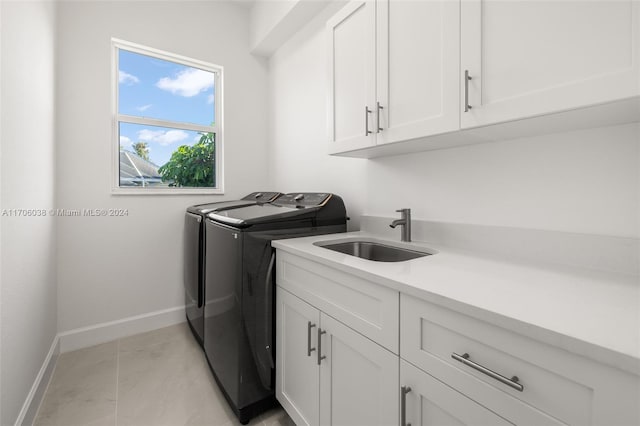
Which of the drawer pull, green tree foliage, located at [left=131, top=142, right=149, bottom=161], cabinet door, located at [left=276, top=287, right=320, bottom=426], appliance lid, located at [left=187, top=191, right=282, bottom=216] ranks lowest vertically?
cabinet door, located at [left=276, top=287, right=320, bottom=426]

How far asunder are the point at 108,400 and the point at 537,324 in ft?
7.07

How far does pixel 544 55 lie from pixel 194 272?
228 cm

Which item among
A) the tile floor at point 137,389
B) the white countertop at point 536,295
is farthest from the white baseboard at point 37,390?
the white countertop at point 536,295

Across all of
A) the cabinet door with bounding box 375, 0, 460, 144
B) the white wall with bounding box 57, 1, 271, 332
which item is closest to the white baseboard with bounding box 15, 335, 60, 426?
the white wall with bounding box 57, 1, 271, 332

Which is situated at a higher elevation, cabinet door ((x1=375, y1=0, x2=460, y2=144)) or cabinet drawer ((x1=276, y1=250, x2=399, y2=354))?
cabinet door ((x1=375, y1=0, x2=460, y2=144))

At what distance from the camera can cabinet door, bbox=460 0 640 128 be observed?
71 cm

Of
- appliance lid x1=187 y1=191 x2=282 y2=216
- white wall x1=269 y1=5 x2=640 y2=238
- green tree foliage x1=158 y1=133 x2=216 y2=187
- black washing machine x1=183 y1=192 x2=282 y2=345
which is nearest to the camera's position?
white wall x1=269 y1=5 x2=640 y2=238

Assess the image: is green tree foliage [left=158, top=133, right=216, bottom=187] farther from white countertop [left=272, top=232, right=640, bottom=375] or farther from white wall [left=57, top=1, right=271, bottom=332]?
white countertop [left=272, top=232, right=640, bottom=375]

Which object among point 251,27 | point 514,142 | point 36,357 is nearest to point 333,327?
point 514,142

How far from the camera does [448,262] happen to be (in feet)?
3.57

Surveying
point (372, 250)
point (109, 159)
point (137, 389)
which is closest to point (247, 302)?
point (372, 250)

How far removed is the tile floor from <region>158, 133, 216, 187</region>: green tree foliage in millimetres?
1413

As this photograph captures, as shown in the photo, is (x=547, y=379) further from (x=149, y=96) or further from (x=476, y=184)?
(x=149, y=96)

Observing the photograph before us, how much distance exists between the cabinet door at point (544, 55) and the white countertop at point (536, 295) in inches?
19.5
